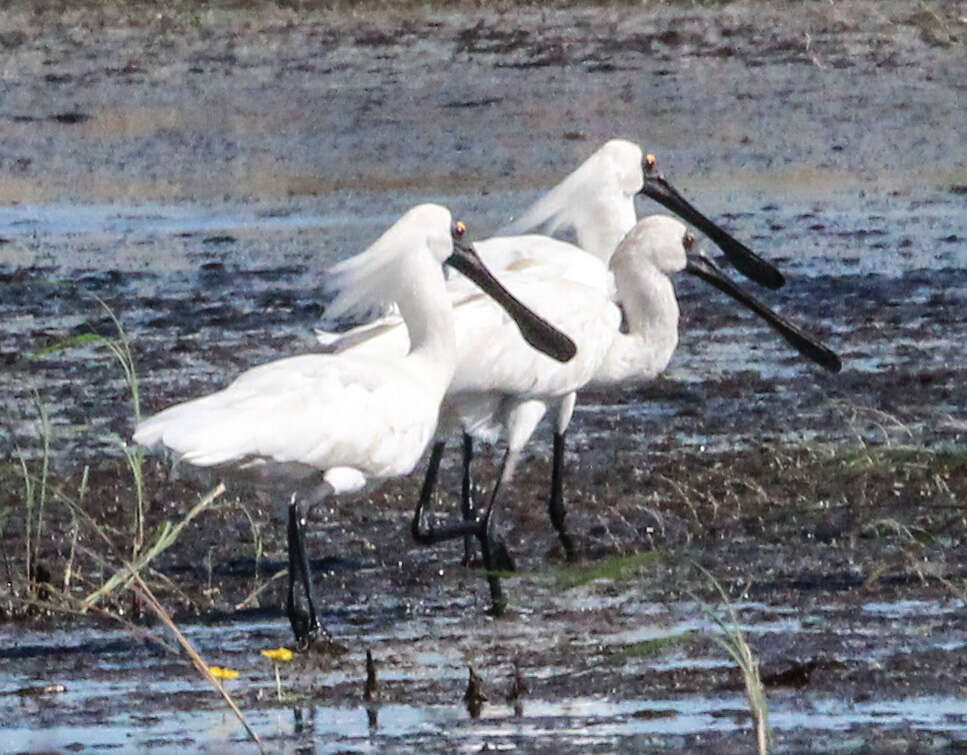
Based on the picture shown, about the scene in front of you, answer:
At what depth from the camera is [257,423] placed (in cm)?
Result: 589

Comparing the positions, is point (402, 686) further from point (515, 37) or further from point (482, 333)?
point (515, 37)

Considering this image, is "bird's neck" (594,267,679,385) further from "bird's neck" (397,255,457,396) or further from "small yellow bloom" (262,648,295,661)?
"small yellow bloom" (262,648,295,661)

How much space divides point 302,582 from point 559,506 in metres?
1.25

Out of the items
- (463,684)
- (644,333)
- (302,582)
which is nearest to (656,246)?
(644,333)

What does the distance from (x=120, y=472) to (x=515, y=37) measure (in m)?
11.6

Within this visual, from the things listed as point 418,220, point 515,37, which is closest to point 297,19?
point 515,37

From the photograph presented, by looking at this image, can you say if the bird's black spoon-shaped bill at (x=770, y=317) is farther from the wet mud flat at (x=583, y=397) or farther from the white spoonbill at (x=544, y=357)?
the wet mud flat at (x=583, y=397)

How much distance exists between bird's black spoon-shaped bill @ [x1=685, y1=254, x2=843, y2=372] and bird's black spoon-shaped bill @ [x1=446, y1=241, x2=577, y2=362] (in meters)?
1.10

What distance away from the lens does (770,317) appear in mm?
8359

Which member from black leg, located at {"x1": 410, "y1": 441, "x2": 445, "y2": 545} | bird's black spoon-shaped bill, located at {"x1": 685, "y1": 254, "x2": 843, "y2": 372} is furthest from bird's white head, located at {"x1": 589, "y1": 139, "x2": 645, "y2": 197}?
black leg, located at {"x1": 410, "y1": 441, "x2": 445, "y2": 545}

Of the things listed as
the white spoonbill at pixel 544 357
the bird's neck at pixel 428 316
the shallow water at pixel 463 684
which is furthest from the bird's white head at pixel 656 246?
the shallow water at pixel 463 684

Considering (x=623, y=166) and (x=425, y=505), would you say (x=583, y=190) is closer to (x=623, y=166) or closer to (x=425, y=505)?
(x=623, y=166)

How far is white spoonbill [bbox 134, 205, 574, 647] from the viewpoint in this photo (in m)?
5.82

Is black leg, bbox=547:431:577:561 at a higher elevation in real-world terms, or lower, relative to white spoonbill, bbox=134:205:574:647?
lower
